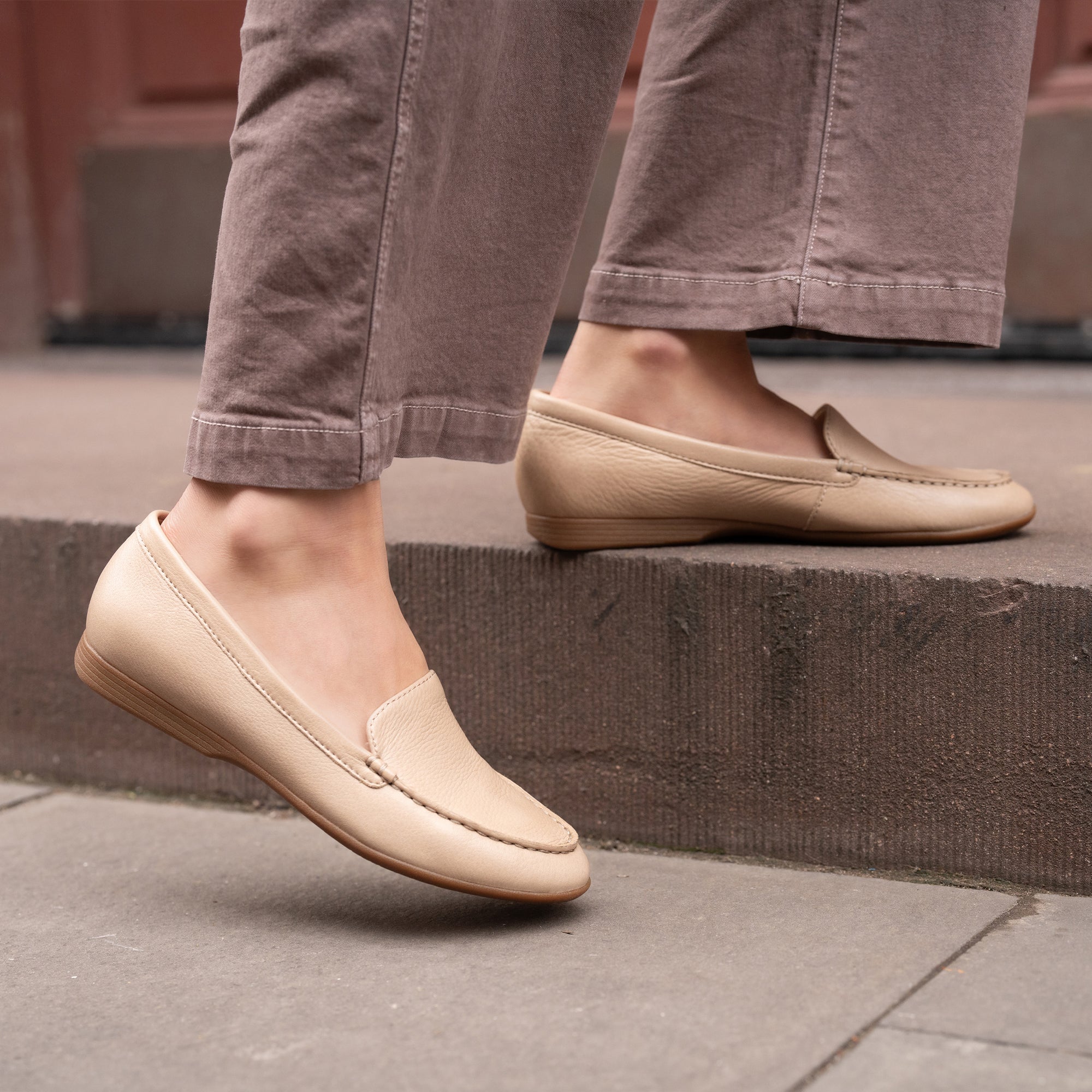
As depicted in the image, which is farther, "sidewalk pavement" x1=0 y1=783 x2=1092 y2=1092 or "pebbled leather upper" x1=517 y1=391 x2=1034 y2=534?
"pebbled leather upper" x1=517 y1=391 x2=1034 y2=534

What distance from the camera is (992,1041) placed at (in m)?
0.75

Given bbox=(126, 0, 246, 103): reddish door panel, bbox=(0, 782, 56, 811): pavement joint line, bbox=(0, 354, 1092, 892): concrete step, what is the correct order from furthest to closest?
1. bbox=(126, 0, 246, 103): reddish door panel
2. bbox=(0, 782, 56, 811): pavement joint line
3. bbox=(0, 354, 1092, 892): concrete step

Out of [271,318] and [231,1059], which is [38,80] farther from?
[231,1059]

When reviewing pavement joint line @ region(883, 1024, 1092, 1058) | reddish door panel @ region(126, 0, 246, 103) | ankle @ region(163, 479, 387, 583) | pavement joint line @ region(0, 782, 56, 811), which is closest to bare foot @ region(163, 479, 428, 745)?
ankle @ region(163, 479, 387, 583)

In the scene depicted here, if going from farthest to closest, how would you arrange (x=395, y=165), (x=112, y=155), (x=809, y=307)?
(x=112, y=155) < (x=809, y=307) < (x=395, y=165)

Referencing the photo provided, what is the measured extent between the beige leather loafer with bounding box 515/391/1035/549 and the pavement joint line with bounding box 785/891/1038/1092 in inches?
11.9

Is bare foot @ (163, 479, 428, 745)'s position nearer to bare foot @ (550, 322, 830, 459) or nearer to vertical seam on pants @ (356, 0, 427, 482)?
vertical seam on pants @ (356, 0, 427, 482)

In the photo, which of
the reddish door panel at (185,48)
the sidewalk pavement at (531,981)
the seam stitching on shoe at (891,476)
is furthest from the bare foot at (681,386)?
the reddish door panel at (185,48)

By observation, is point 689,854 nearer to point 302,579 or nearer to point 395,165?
point 302,579

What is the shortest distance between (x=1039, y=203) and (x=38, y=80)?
2220mm

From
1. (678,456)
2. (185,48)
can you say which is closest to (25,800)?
(678,456)

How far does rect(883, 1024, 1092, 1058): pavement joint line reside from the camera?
74cm

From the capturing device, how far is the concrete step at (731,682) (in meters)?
1.00

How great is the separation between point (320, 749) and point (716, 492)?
0.39 m
